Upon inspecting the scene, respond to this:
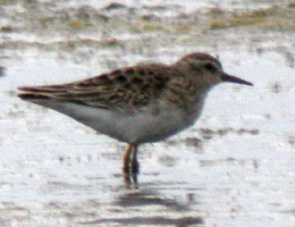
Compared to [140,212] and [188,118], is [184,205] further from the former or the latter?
[188,118]

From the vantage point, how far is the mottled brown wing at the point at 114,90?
9.23 m

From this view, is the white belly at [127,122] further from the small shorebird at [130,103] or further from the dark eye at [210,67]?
the dark eye at [210,67]

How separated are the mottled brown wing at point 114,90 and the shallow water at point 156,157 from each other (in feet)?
1.84

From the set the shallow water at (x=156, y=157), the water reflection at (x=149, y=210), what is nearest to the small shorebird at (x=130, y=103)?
the shallow water at (x=156, y=157)

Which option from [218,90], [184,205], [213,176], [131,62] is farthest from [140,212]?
[131,62]

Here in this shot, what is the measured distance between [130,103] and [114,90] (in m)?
0.22

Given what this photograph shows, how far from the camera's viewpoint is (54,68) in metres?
12.5

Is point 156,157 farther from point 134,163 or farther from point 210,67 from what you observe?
point 210,67

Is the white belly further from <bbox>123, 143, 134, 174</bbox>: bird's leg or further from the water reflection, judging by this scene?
the water reflection

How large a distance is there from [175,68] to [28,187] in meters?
2.10

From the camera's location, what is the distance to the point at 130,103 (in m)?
9.30

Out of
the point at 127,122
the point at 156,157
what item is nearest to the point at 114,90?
the point at 127,122

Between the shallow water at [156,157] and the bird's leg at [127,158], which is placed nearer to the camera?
the shallow water at [156,157]

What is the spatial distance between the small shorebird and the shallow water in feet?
1.05
